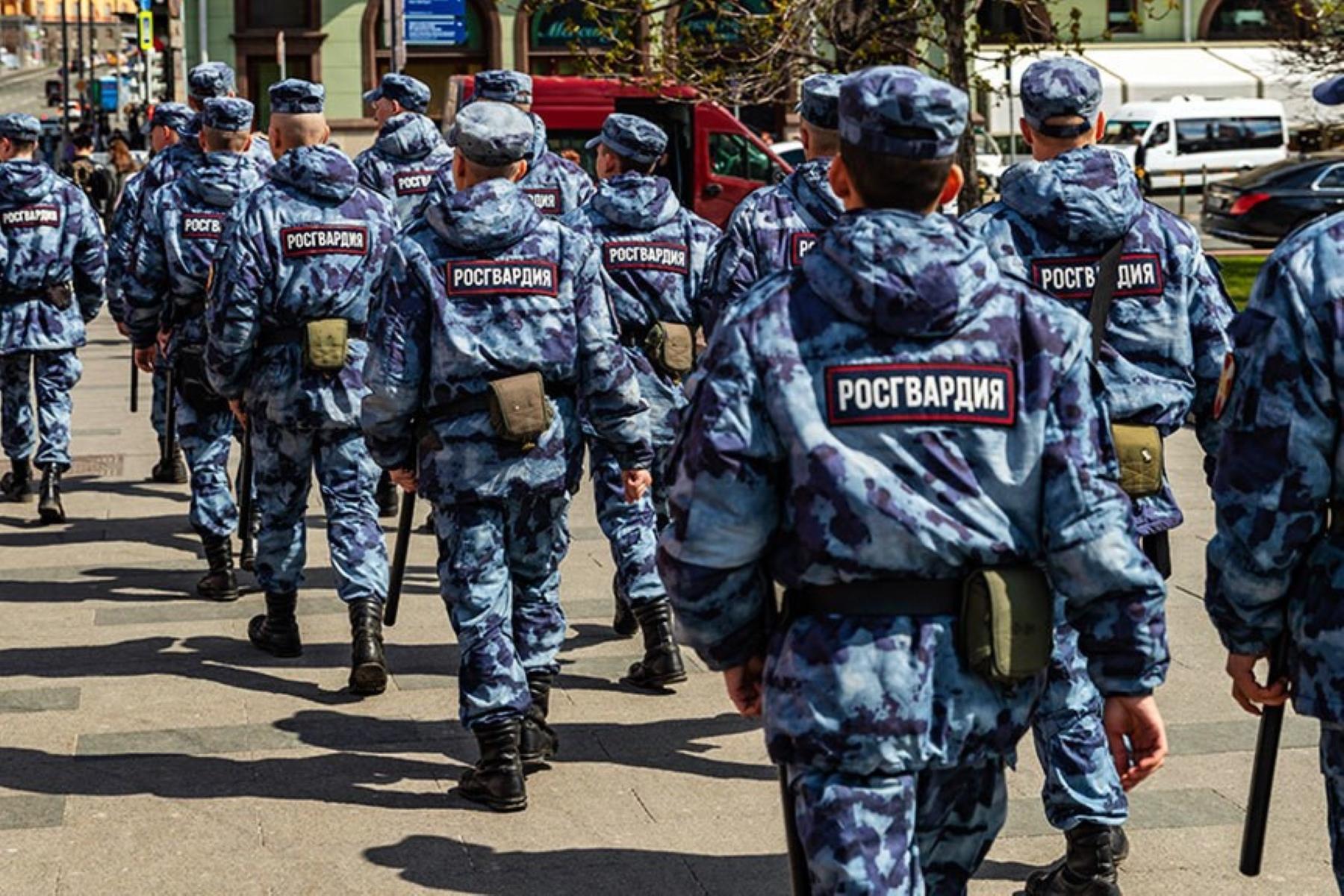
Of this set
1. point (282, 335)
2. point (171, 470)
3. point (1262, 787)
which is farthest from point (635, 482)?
point (171, 470)

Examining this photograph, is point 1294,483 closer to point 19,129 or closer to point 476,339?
point 476,339

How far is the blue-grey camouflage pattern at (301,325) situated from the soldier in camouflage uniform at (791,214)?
1.41m

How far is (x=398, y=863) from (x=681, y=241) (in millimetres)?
3046

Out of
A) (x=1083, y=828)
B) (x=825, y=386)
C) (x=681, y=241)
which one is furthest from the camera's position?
(x=681, y=241)

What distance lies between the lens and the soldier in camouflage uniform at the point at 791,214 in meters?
6.75

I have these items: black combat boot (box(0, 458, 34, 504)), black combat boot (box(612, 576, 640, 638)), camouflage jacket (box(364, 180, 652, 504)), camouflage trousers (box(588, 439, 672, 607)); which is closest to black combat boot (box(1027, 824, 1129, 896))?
camouflage jacket (box(364, 180, 652, 504))

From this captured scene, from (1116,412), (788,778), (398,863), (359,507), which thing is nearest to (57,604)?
(359,507)

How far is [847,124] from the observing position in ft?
11.5

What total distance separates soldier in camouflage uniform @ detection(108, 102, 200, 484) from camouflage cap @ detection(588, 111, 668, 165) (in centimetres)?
234

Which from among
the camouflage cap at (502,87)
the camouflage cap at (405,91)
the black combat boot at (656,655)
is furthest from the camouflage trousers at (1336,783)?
the camouflage cap at (405,91)

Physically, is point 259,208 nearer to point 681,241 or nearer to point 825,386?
point 681,241

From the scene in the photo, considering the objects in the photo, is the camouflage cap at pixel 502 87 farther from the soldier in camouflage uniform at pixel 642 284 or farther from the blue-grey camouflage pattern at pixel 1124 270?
the blue-grey camouflage pattern at pixel 1124 270

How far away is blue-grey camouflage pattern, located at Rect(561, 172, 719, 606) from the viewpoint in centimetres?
774

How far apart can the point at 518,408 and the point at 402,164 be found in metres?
5.40
